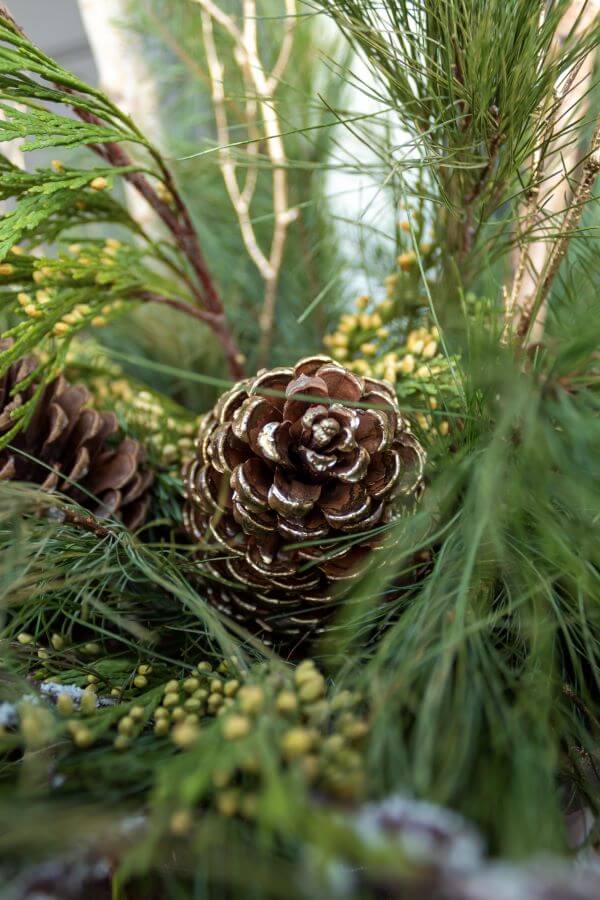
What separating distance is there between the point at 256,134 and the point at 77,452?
0.32 m

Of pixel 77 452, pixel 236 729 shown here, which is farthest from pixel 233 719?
pixel 77 452

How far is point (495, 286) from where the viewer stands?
304 millimetres

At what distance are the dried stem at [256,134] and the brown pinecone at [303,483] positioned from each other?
0.22 metres

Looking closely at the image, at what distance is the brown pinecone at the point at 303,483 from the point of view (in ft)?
1.03

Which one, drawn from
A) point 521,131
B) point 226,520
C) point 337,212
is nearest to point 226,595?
point 226,520

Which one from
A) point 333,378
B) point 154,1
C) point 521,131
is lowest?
point 333,378

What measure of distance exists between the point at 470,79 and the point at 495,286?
0.35ft

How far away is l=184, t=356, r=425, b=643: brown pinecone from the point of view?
312 mm

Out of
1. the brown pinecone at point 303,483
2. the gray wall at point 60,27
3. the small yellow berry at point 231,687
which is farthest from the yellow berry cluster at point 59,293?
the gray wall at point 60,27

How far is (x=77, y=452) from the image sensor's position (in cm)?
39

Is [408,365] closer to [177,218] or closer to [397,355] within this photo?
[397,355]

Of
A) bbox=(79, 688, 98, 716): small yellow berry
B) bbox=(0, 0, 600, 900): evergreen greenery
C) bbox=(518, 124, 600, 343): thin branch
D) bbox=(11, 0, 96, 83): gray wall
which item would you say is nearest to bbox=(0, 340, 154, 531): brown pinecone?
bbox=(0, 0, 600, 900): evergreen greenery

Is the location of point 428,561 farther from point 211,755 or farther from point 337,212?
point 337,212

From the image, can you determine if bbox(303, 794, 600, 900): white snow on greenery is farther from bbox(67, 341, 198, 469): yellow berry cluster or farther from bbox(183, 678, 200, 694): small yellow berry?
bbox(67, 341, 198, 469): yellow berry cluster
